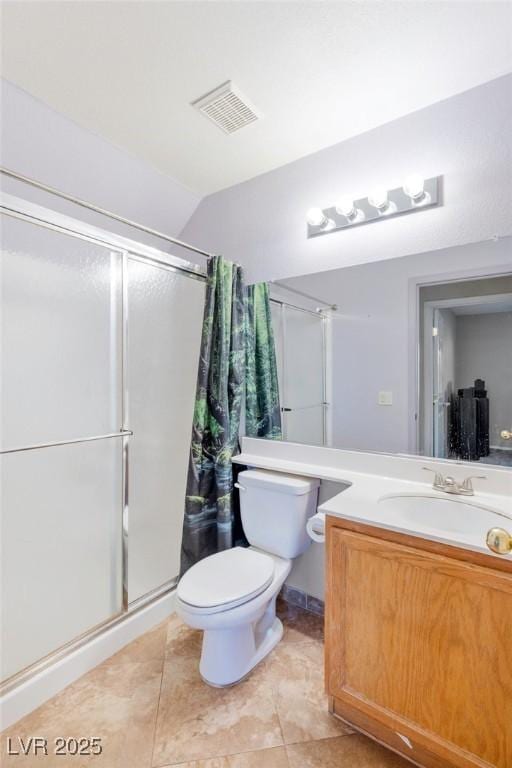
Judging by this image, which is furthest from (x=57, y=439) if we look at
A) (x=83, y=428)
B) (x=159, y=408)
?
(x=159, y=408)

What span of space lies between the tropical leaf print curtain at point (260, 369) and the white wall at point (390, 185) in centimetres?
19

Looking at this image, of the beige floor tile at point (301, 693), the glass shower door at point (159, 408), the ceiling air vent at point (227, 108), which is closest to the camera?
the beige floor tile at point (301, 693)

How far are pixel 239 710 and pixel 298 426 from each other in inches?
46.9

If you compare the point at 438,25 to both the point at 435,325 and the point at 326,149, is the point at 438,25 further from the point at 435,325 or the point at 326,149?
the point at 435,325

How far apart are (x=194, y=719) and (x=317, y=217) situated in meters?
2.16

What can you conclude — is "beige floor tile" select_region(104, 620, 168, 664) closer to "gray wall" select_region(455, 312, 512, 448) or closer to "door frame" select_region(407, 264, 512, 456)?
"door frame" select_region(407, 264, 512, 456)

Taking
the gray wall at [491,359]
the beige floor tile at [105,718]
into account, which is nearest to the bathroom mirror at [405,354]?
the gray wall at [491,359]

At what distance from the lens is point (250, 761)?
1.21 metres

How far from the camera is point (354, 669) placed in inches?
48.3

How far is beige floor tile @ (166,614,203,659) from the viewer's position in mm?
1704

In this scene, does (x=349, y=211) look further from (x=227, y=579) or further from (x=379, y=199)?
(x=227, y=579)

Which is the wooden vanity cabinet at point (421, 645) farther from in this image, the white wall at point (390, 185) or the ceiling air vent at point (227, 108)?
the ceiling air vent at point (227, 108)

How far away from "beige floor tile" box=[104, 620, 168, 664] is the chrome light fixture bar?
2.13 metres

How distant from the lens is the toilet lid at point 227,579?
54.9 inches
